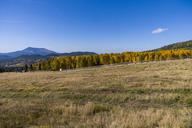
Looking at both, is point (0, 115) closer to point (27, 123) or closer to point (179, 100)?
point (27, 123)

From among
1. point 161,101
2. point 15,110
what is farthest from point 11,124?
point 161,101

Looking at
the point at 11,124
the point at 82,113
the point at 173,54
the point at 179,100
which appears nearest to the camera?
the point at 11,124

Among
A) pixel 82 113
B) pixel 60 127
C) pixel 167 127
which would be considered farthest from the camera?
pixel 82 113

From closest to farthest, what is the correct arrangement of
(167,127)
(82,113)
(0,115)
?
(167,127) → (0,115) → (82,113)

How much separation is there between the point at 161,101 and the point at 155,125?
277 inches

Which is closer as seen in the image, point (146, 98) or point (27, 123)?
point (27, 123)

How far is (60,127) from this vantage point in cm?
824

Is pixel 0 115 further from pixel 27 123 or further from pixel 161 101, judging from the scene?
pixel 161 101

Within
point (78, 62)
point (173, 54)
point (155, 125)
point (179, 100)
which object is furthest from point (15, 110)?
point (173, 54)

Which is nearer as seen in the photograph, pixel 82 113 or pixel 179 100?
pixel 82 113

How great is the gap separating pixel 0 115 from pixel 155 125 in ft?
18.6

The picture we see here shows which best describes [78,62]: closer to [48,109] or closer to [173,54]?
[173,54]

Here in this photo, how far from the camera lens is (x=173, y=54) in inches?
5866

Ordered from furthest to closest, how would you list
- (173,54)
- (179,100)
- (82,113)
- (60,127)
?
1. (173,54)
2. (179,100)
3. (82,113)
4. (60,127)
